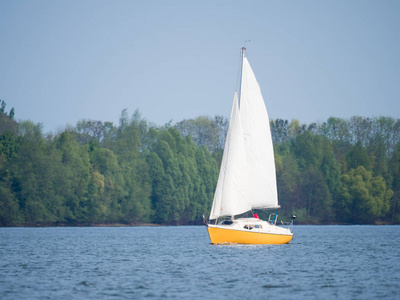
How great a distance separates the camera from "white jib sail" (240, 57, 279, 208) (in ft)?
206

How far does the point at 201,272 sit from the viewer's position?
43.2 metres

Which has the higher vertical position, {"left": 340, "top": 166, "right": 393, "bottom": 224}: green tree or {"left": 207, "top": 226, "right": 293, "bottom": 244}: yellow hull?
{"left": 340, "top": 166, "right": 393, "bottom": 224}: green tree

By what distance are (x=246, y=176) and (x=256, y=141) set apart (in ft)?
11.7

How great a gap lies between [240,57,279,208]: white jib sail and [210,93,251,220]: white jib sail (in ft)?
2.72

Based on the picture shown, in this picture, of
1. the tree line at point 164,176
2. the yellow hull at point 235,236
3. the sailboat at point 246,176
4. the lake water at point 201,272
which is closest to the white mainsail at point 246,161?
the sailboat at point 246,176

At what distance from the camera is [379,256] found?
55.9m

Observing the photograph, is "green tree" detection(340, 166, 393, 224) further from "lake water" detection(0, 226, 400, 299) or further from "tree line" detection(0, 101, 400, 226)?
"lake water" detection(0, 226, 400, 299)

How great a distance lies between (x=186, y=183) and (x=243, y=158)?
82283 millimetres

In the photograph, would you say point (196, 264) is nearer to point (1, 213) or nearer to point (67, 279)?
point (67, 279)

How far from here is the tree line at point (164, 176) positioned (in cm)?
12469

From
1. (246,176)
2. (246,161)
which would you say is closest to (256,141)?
(246,161)

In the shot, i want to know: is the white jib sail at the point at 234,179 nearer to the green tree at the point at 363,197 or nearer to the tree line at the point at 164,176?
→ the tree line at the point at 164,176

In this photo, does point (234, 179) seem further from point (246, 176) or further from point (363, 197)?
point (363, 197)

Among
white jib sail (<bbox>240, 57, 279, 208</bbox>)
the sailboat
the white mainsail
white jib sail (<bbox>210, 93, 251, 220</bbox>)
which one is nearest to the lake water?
the sailboat
